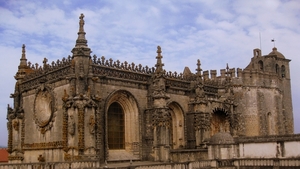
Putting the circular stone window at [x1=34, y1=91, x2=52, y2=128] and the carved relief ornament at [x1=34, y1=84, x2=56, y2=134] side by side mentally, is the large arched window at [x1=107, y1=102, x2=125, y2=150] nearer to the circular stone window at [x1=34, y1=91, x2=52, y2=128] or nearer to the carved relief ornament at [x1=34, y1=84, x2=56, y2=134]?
the carved relief ornament at [x1=34, y1=84, x2=56, y2=134]

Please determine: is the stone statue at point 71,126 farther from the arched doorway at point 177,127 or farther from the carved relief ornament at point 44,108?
the arched doorway at point 177,127

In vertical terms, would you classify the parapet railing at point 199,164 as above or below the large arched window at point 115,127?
below

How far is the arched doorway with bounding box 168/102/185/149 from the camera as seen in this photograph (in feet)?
97.7

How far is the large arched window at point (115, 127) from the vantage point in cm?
2536

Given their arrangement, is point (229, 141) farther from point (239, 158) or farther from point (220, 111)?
point (220, 111)

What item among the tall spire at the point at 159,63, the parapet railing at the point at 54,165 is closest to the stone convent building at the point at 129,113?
the tall spire at the point at 159,63

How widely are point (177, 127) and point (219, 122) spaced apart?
198 inches

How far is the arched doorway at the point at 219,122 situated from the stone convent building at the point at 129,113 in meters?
0.08

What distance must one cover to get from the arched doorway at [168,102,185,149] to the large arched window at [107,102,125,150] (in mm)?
4981

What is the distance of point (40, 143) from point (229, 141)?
38.8 ft

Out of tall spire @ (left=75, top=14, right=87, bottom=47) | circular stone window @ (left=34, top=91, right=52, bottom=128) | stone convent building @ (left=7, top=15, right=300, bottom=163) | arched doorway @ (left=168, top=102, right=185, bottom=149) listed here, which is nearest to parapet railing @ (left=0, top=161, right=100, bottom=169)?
stone convent building @ (left=7, top=15, right=300, bottom=163)

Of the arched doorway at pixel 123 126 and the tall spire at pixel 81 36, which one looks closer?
A: the tall spire at pixel 81 36

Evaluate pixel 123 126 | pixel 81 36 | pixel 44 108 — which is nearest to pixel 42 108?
pixel 44 108

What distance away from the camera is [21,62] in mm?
30391
